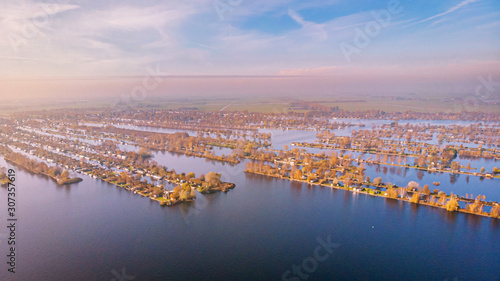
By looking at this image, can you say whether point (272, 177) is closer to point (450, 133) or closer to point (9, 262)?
point (9, 262)

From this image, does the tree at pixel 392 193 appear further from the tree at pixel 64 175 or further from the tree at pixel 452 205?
the tree at pixel 64 175

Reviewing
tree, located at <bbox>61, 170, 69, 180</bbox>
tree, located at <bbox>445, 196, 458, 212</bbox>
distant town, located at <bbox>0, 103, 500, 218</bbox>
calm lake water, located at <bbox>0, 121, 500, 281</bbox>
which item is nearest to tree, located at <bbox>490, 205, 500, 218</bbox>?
distant town, located at <bbox>0, 103, 500, 218</bbox>

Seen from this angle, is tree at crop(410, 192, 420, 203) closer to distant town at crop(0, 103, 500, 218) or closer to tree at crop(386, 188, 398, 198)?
distant town at crop(0, 103, 500, 218)

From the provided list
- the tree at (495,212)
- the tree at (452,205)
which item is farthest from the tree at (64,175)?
the tree at (495,212)

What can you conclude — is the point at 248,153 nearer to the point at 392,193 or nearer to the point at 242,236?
the point at 392,193

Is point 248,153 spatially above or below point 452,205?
above

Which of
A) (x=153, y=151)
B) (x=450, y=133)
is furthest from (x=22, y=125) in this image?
(x=450, y=133)

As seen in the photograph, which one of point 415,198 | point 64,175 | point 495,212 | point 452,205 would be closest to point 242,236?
point 415,198

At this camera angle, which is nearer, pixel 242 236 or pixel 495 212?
pixel 242 236
